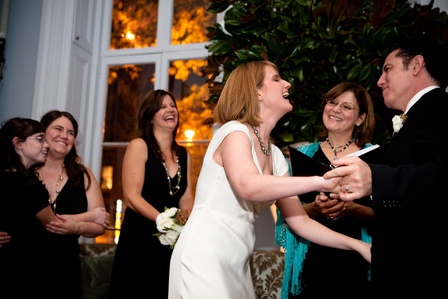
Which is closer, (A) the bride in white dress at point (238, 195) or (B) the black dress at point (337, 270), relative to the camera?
(A) the bride in white dress at point (238, 195)

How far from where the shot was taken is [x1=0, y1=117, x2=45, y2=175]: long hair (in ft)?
9.27

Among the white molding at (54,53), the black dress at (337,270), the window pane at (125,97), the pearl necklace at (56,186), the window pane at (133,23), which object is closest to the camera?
the black dress at (337,270)

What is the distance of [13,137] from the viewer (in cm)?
289

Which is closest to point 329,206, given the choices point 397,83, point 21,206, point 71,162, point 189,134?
point 397,83

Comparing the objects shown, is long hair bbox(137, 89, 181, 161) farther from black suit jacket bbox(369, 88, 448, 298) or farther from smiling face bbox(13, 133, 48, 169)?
black suit jacket bbox(369, 88, 448, 298)

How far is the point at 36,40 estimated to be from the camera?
4.55 meters

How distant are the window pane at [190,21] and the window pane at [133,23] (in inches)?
9.0

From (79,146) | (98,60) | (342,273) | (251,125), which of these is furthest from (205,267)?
(98,60)

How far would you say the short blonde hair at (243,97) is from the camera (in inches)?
78.6

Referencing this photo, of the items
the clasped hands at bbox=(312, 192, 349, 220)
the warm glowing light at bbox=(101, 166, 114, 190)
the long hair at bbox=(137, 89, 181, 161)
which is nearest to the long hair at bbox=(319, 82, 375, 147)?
the clasped hands at bbox=(312, 192, 349, 220)

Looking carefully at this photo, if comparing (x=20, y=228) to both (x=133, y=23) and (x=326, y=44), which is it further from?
(x=133, y=23)

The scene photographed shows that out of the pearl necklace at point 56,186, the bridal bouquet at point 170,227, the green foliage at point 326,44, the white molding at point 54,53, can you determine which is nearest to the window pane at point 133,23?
the white molding at point 54,53

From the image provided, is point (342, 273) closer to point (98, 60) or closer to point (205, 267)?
point (205, 267)

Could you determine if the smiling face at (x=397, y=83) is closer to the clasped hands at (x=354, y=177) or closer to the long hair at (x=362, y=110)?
the clasped hands at (x=354, y=177)
